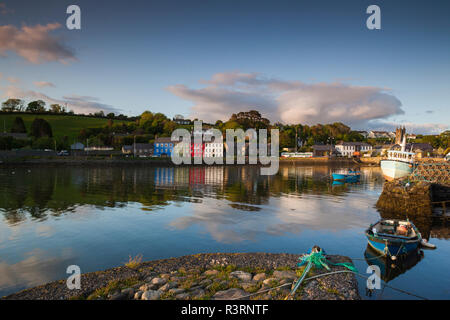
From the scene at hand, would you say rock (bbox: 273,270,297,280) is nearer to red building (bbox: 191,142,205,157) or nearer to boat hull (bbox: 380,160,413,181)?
boat hull (bbox: 380,160,413,181)

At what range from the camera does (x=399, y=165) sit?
55062mm

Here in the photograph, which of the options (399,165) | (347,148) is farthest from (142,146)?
(347,148)

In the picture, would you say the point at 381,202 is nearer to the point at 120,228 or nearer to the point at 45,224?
the point at 120,228

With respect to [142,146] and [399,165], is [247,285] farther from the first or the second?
[142,146]

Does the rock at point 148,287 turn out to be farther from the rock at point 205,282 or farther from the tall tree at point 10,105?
the tall tree at point 10,105

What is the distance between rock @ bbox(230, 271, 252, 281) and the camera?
36.0ft

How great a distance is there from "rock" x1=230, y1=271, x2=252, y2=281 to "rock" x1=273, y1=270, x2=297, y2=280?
3.63ft

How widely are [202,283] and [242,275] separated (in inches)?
68.6

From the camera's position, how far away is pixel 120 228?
21.0 metres

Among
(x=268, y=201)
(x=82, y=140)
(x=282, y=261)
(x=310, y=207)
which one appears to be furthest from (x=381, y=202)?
(x=82, y=140)

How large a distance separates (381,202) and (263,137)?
14387 centimetres

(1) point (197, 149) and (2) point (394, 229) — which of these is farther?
(1) point (197, 149)

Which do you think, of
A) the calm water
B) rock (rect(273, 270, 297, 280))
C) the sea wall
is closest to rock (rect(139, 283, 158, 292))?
rock (rect(273, 270, 297, 280))
